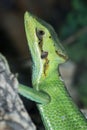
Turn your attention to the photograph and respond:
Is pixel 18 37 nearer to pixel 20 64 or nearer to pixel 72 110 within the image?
pixel 20 64

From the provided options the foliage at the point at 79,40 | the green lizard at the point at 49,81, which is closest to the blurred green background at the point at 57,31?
the foliage at the point at 79,40

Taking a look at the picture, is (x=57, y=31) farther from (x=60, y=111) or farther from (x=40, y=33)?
(x=60, y=111)

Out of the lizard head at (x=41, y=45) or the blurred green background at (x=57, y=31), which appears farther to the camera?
the blurred green background at (x=57, y=31)

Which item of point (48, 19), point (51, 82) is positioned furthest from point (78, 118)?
point (48, 19)

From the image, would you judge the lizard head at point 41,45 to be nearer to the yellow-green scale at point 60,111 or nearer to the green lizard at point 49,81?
the green lizard at point 49,81

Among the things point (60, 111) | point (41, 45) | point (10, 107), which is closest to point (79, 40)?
point (41, 45)

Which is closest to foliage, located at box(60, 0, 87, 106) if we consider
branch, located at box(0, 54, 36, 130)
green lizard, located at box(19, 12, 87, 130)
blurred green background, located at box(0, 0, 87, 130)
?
blurred green background, located at box(0, 0, 87, 130)

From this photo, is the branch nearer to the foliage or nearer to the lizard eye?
the lizard eye

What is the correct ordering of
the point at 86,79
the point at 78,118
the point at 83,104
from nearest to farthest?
1. the point at 78,118
2. the point at 83,104
3. the point at 86,79
